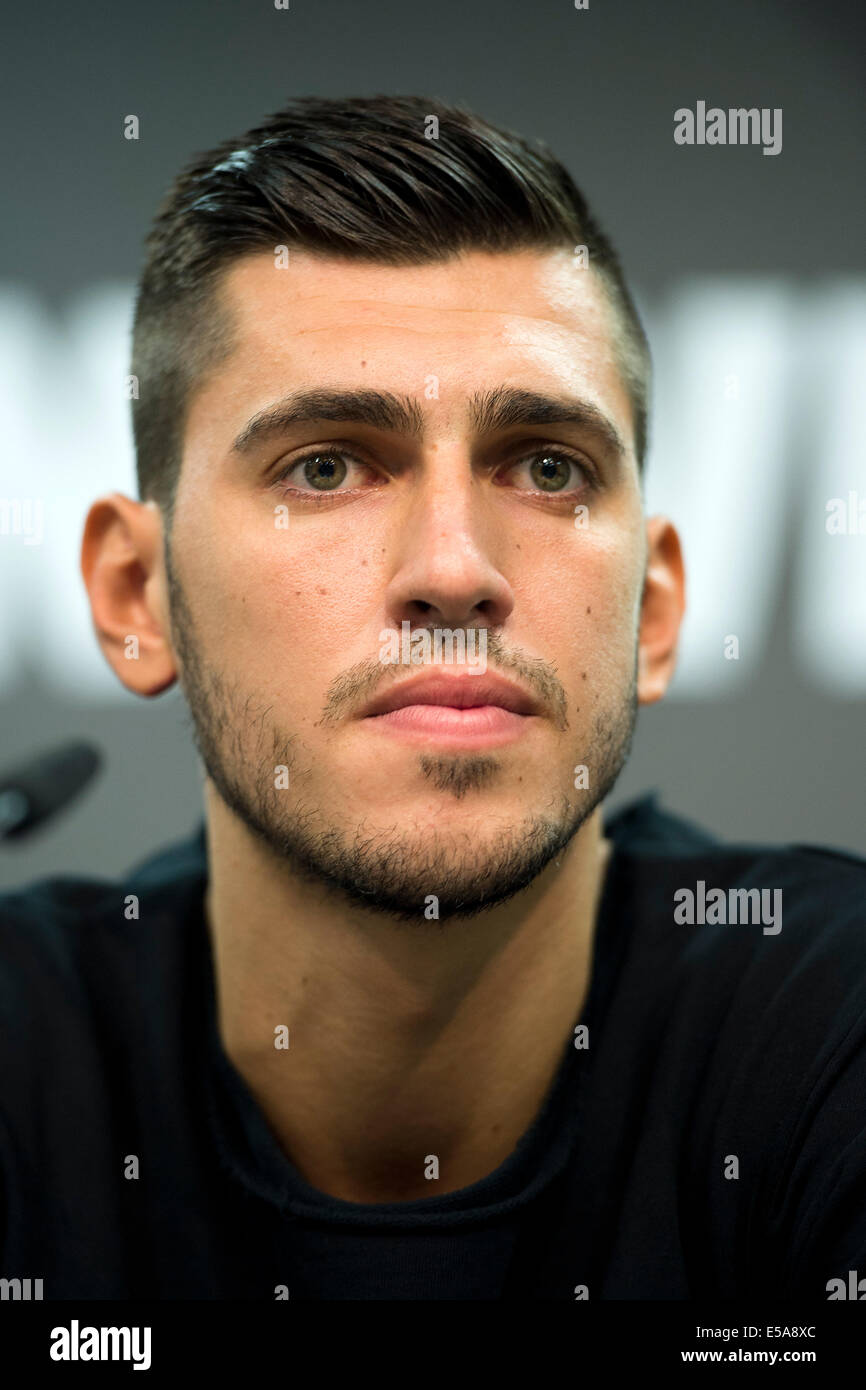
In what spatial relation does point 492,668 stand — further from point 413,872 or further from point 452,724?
point 413,872

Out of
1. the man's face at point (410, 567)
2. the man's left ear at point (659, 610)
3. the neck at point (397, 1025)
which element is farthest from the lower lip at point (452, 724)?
the man's left ear at point (659, 610)

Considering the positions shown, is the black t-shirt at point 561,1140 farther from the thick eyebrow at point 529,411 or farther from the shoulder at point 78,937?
the thick eyebrow at point 529,411

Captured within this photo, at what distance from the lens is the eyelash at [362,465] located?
125 centimetres

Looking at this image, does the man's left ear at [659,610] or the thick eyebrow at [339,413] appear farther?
the man's left ear at [659,610]

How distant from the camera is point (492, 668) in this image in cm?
116

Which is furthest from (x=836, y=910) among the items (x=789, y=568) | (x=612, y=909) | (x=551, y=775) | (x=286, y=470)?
(x=789, y=568)

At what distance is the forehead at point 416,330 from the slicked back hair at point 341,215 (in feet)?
0.08

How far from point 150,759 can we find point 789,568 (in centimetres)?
156

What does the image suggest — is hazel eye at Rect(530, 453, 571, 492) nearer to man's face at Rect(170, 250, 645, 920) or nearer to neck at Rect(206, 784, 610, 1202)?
man's face at Rect(170, 250, 645, 920)

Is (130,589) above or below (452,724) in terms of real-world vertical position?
above

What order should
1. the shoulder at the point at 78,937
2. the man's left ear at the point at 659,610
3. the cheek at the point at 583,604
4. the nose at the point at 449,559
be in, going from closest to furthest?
the nose at the point at 449,559, the cheek at the point at 583,604, the shoulder at the point at 78,937, the man's left ear at the point at 659,610

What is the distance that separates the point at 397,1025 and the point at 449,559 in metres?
0.53

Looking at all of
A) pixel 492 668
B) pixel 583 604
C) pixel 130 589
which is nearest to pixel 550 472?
pixel 583 604

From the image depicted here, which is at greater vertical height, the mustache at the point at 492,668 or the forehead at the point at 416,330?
the forehead at the point at 416,330
